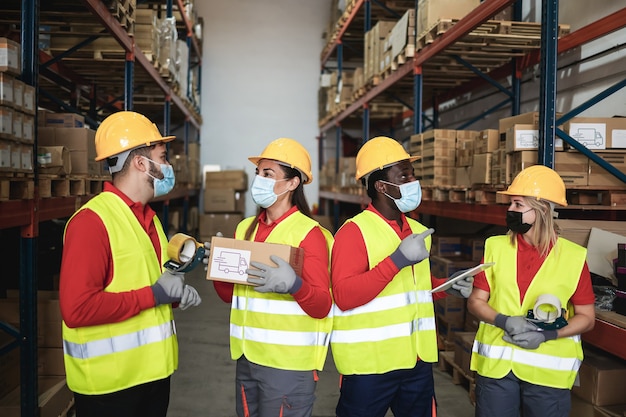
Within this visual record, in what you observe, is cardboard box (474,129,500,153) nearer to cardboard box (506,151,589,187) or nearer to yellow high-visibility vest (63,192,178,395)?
cardboard box (506,151,589,187)

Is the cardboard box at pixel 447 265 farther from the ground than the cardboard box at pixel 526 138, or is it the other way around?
the cardboard box at pixel 526 138

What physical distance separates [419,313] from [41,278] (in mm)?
4160

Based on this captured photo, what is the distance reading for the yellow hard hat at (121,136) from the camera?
245 cm

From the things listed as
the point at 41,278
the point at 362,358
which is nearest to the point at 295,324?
the point at 362,358

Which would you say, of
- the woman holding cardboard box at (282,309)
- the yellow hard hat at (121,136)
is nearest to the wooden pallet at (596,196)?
the woman holding cardboard box at (282,309)

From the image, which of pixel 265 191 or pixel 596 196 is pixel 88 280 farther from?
pixel 596 196

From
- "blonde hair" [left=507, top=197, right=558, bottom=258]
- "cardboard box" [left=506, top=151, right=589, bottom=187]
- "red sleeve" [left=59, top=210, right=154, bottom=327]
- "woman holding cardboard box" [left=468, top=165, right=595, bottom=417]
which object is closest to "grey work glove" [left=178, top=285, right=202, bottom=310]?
"red sleeve" [left=59, top=210, right=154, bottom=327]

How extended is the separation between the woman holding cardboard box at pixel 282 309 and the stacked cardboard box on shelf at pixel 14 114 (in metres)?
1.62

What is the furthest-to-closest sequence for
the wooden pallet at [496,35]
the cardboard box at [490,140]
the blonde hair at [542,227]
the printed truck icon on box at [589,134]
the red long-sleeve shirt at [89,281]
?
the wooden pallet at [496,35], the cardboard box at [490,140], the printed truck icon on box at [589,134], the blonde hair at [542,227], the red long-sleeve shirt at [89,281]

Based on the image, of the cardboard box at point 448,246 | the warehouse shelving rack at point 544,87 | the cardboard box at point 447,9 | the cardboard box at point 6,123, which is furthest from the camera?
the cardboard box at point 448,246

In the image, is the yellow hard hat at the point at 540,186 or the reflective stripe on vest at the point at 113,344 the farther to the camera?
the yellow hard hat at the point at 540,186

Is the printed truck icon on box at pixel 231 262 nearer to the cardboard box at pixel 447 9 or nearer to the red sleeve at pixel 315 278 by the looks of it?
the red sleeve at pixel 315 278

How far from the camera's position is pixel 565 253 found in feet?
8.89

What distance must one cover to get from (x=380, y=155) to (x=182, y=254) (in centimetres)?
121
